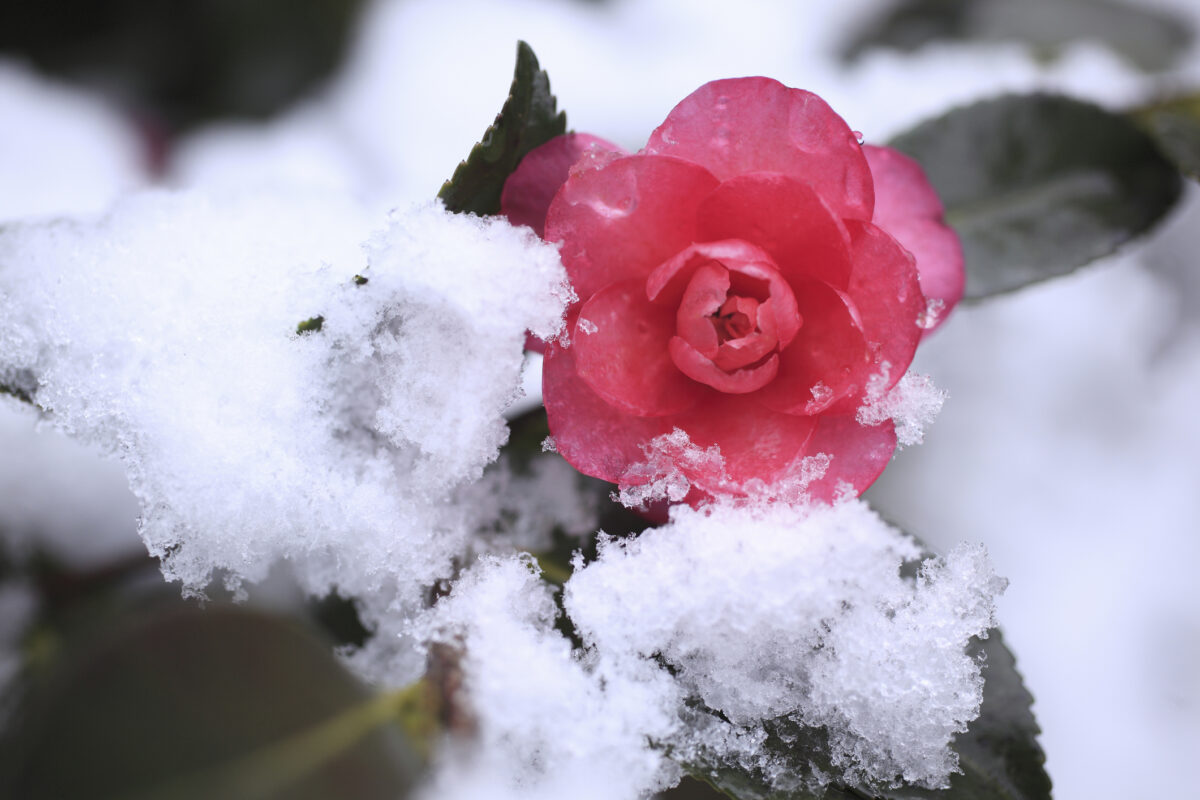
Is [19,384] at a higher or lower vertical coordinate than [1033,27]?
lower

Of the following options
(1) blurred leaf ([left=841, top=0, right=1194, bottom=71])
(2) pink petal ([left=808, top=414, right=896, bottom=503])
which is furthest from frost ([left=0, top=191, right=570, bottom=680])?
(1) blurred leaf ([left=841, top=0, right=1194, bottom=71])

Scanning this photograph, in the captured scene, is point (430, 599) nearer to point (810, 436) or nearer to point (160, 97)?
point (810, 436)

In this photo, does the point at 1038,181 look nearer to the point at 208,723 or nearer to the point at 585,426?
the point at 585,426

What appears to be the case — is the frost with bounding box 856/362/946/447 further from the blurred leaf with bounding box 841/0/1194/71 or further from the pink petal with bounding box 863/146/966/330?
the blurred leaf with bounding box 841/0/1194/71

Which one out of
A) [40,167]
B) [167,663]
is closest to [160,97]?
[40,167]

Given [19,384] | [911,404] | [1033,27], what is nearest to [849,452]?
[911,404]

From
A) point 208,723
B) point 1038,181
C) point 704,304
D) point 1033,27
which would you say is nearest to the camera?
point 704,304

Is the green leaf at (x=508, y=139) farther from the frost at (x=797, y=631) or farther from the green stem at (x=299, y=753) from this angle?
the green stem at (x=299, y=753)

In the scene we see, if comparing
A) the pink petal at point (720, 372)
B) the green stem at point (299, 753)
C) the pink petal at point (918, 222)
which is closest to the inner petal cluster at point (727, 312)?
the pink petal at point (720, 372)
